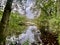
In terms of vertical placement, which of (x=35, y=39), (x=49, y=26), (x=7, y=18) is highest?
(x=7, y=18)

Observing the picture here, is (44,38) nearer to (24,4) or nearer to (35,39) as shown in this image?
(35,39)

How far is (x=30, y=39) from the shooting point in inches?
84.5

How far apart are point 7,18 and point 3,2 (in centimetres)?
27

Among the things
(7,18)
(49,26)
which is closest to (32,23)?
(49,26)

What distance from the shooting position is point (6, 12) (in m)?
1.93

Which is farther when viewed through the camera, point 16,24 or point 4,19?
point 16,24

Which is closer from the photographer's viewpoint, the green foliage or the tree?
the tree

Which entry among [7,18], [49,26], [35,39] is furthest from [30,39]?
[7,18]

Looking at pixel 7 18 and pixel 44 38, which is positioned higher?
pixel 7 18

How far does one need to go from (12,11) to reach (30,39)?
15.2 inches

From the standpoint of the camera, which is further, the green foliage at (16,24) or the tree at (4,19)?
the green foliage at (16,24)

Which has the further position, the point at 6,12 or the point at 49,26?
the point at 49,26

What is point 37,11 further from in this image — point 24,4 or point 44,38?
point 44,38

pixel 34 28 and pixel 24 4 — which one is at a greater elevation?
pixel 24 4
